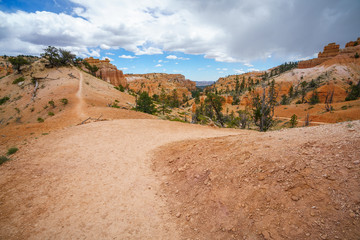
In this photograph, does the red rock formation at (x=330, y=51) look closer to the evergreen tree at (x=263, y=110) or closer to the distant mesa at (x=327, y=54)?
the distant mesa at (x=327, y=54)

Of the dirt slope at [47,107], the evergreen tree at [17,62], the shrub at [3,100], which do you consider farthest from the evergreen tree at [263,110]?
the evergreen tree at [17,62]

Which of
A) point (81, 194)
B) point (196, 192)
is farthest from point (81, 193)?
point (196, 192)

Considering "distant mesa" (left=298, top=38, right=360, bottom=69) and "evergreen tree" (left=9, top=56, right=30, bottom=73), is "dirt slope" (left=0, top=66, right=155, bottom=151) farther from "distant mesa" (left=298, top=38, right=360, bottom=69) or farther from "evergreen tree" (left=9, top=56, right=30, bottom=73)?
"distant mesa" (left=298, top=38, right=360, bottom=69)

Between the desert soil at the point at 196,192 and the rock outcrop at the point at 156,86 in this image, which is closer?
the desert soil at the point at 196,192

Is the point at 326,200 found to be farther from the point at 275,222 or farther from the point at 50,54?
the point at 50,54

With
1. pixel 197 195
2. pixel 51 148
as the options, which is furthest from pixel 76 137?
pixel 197 195

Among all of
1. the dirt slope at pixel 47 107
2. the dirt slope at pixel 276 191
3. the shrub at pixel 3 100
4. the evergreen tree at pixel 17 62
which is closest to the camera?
the dirt slope at pixel 276 191

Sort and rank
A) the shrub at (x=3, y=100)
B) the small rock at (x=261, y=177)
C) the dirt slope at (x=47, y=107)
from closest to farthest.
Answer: the small rock at (x=261, y=177) → the dirt slope at (x=47, y=107) → the shrub at (x=3, y=100)

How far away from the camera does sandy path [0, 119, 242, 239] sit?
13.2ft

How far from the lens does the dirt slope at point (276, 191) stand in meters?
2.84

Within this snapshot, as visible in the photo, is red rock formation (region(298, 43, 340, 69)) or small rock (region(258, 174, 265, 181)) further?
red rock formation (region(298, 43, 340, 69))

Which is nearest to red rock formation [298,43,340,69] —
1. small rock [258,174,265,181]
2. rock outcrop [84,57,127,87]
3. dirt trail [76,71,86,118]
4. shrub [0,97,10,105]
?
rock outcrop [84,57,127,87]

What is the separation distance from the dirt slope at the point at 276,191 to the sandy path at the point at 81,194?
92 centimetres

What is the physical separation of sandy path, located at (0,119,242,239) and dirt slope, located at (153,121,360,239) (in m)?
0.92
